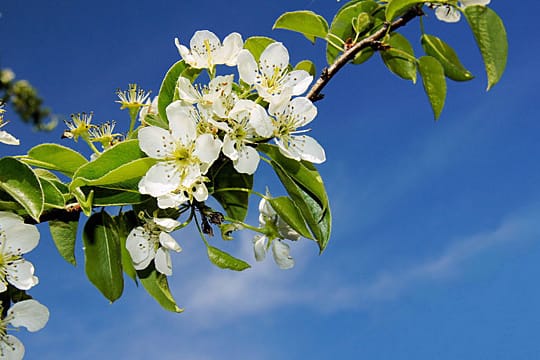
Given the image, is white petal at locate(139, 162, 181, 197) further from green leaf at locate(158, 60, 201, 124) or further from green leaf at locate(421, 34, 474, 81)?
green leaf at locate(421, 34, 474, 81)

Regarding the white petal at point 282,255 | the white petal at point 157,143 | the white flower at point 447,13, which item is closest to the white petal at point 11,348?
the white petal at point 157,143

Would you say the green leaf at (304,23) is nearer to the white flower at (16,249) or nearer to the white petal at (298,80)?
the white petal at (298,80)

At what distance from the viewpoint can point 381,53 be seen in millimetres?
1721

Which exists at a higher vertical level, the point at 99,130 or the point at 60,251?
the point at 99,130

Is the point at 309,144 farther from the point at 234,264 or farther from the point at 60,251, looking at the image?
the point at 60,251

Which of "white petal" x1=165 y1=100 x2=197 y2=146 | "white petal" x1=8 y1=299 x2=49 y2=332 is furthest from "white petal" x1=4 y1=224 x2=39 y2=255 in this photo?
"white petal" x1=165 y1=100 x2=197 y2=146

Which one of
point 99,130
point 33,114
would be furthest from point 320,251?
point 33,114

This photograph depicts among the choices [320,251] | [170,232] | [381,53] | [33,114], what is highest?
[33,114]

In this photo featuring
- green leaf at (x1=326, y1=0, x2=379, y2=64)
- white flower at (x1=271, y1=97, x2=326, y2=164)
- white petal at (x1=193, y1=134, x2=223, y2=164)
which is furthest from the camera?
green leaf at (x1=326, y1=0, x2=379, y2=64)

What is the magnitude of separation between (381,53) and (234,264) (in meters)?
0.72

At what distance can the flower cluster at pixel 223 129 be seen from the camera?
1.36m

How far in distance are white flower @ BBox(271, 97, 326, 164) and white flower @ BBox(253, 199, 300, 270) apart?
0.31 m

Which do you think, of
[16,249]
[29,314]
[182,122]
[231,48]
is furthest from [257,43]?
[29,314]

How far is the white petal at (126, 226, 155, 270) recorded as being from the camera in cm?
156
